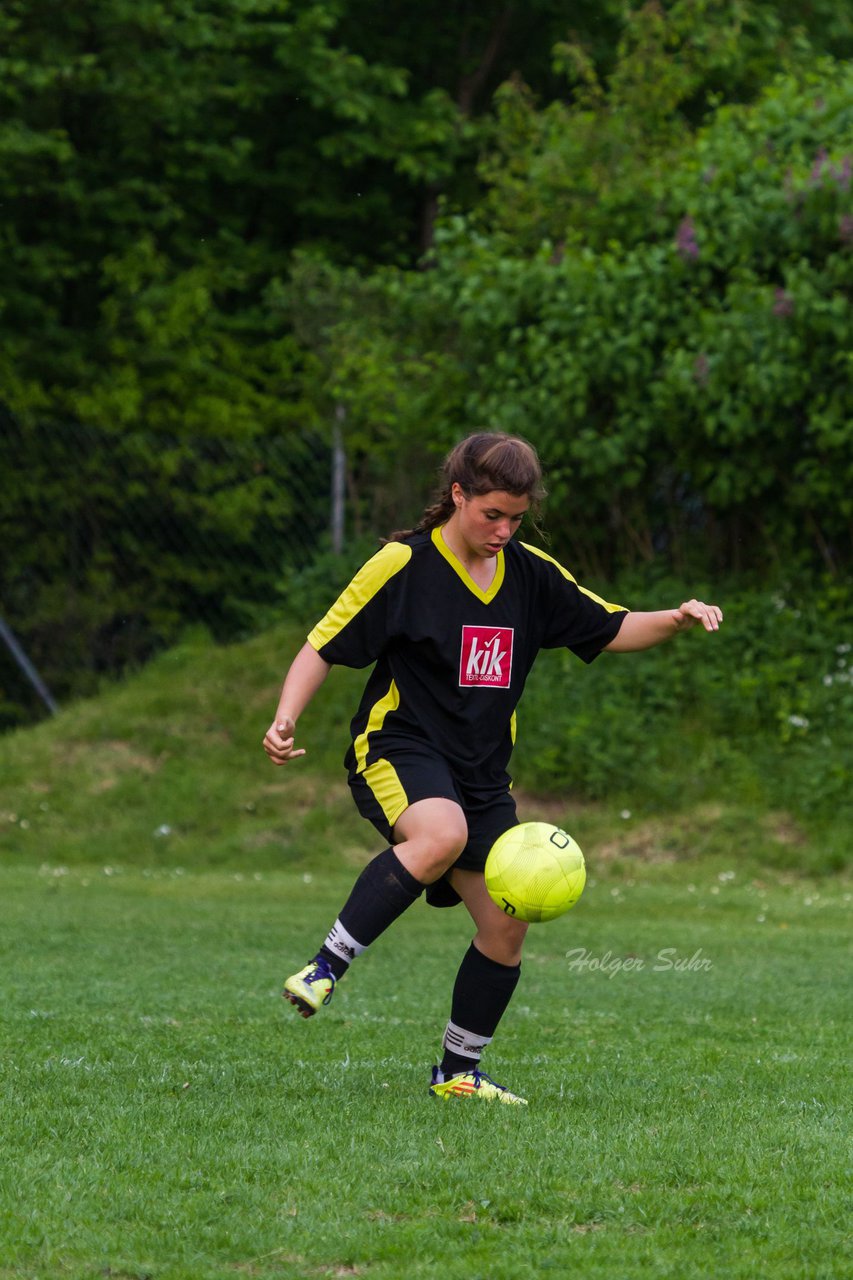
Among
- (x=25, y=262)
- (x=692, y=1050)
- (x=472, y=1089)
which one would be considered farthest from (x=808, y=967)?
(x=25, y=262)

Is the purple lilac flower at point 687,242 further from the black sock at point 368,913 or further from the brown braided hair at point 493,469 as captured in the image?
the black sock at point 368,913

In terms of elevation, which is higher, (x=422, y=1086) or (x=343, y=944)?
(x=343, y=944)

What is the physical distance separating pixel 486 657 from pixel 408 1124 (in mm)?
1360

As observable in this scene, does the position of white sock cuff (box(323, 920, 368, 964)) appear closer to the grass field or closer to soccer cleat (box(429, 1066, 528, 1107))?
the grass field

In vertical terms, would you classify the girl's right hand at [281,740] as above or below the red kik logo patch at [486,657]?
below

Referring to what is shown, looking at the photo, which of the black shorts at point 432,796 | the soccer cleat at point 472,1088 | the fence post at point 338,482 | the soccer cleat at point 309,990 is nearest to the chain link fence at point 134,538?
the fence post at point 338,482

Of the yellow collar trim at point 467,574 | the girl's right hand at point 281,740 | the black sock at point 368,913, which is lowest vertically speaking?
the black sock at point 368,913

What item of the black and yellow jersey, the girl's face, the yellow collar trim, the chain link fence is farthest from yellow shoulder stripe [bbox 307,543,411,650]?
the chain link fence

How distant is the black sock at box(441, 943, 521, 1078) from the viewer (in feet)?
17.2

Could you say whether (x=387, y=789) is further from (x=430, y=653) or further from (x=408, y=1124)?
(x=408, y=1124)

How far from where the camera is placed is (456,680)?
518 centimetres

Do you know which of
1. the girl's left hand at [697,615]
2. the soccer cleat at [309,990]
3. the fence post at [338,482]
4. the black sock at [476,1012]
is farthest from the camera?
the fence post at [338,482]

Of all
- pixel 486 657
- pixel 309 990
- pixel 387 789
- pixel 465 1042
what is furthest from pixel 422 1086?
pixel 486 657

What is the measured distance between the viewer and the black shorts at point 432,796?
5.01 meters
